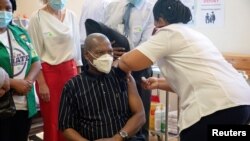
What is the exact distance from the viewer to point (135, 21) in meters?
2.54

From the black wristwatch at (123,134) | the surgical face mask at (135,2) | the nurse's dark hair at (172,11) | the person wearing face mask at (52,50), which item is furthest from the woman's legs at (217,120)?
the surgical face mask at (135,2)

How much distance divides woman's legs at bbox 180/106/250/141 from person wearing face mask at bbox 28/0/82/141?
1.09 metres

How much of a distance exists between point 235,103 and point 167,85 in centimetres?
48

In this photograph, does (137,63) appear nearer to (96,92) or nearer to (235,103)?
(96,92)

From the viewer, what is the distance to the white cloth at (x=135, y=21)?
2.54m

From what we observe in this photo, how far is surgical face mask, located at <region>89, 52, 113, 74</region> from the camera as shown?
1.74m

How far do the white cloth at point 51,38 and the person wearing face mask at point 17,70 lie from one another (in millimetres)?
410

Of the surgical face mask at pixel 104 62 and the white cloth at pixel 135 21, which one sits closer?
the surgical face mask at pixel 104 62

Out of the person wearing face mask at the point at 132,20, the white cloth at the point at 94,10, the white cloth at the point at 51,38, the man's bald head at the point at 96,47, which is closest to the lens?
the man's bald head at the point at 96,47

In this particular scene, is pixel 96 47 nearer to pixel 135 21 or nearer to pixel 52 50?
pixel 52 50

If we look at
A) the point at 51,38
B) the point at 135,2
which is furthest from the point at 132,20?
the point at 51,38

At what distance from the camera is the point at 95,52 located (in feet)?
5.79

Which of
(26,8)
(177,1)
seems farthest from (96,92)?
(26,8)

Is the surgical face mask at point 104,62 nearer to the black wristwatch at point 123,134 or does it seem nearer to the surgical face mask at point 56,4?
the black wristwatch at point 123,134
